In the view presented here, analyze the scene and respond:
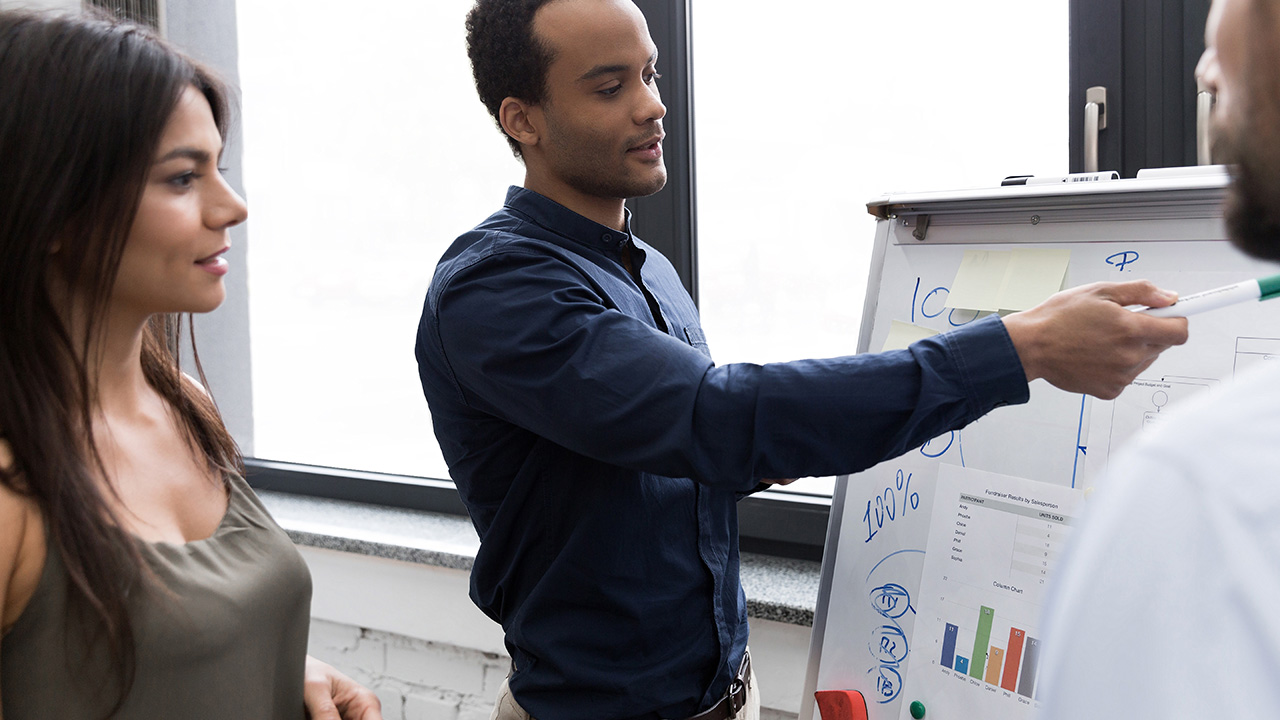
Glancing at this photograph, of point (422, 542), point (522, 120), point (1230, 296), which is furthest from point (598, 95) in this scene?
point (422, 542)

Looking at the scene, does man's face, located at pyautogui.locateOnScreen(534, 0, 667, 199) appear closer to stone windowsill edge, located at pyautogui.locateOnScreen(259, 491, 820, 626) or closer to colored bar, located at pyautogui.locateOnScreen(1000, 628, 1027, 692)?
colored bar, located at pyautogui.locateOnScreen(1000, 628, 1027, 692)

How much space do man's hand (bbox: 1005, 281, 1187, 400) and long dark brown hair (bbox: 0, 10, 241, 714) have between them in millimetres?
813

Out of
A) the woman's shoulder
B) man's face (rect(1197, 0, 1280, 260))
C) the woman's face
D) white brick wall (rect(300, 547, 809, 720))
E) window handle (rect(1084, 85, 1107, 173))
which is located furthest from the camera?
white brick wall (rect(300, 547, 809, 720))

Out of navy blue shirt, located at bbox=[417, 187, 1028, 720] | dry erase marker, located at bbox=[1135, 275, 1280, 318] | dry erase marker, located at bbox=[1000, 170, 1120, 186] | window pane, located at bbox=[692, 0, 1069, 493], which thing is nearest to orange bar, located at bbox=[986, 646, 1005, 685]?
navy blue shirt, located at bbox=[417, 187, 1028, 720]

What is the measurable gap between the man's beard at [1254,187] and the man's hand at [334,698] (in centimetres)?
91

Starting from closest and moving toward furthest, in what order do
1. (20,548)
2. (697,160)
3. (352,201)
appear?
(20,548)
(697,160)
(352,201)

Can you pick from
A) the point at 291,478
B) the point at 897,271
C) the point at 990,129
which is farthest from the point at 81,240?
the point at 291,478

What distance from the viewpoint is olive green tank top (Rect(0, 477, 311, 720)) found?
72cm

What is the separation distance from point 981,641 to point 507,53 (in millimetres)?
910

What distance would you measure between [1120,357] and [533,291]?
549mm

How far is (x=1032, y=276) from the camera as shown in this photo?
3.19 ft

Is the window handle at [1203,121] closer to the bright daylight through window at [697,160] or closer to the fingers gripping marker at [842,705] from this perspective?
the bright daylight through window at [697,160]

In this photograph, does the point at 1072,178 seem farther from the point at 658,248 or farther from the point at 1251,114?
the point at 658,248

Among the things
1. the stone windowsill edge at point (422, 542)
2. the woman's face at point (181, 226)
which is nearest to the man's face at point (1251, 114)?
the woman's face at point (181, 226)
